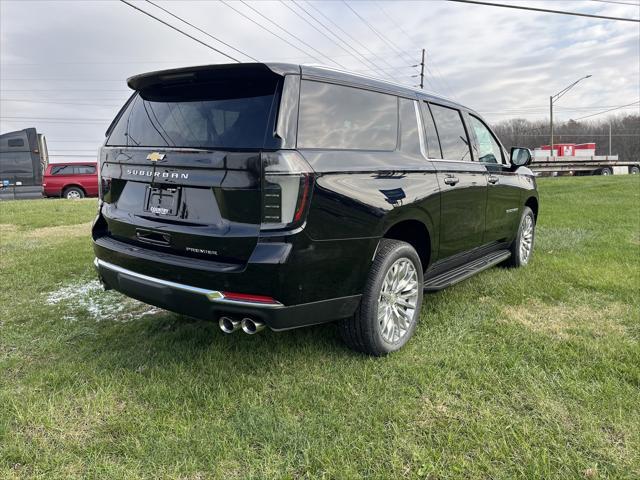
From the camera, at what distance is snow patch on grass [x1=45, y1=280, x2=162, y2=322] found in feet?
13.8

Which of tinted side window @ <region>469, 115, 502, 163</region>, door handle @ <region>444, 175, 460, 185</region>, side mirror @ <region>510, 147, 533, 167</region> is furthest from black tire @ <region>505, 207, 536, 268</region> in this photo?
door handle @ <region>444, 175, 460, 185</region>

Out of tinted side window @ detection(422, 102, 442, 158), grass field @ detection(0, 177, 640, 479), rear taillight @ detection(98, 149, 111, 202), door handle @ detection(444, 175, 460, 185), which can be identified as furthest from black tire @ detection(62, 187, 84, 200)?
door handle @ detection(444, 175, 460, 185)

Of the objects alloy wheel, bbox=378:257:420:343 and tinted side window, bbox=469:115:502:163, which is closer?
alloy wheel, bbox=378:257:420:343

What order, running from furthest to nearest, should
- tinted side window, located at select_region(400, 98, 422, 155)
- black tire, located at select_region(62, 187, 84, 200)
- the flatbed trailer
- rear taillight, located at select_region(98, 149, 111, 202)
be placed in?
the flatbed trailer < black tire, located at select_region(62, 187, 84, 200) < tinted side window, located at select_region(400, 98, 422, 155) < rear taillight, located at select_region(98, 149, 111, 202)

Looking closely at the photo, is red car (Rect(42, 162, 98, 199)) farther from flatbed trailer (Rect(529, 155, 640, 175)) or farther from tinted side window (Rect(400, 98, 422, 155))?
flatbed trailer (Rect(529, 155, 640, 175))

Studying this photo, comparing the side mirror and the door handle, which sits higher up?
the side mirror

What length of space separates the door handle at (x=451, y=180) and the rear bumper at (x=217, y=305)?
1419 millimetres

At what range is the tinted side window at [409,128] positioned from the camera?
3576 mm

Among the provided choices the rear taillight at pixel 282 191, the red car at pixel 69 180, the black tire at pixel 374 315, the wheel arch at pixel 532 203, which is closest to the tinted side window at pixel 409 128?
the black tire at pixel 374 315

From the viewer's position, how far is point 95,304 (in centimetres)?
450

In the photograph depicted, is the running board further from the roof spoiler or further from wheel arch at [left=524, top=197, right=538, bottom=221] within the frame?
the roof spoiler

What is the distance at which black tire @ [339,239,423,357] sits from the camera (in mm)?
3111

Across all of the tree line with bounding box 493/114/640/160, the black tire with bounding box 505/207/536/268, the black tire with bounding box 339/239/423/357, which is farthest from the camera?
the tree line with bounding box 493/114/640/160

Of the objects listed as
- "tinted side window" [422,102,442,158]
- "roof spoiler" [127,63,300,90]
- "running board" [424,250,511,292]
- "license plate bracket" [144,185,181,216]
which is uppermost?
"roof spoiler" [127,63,300,90]
